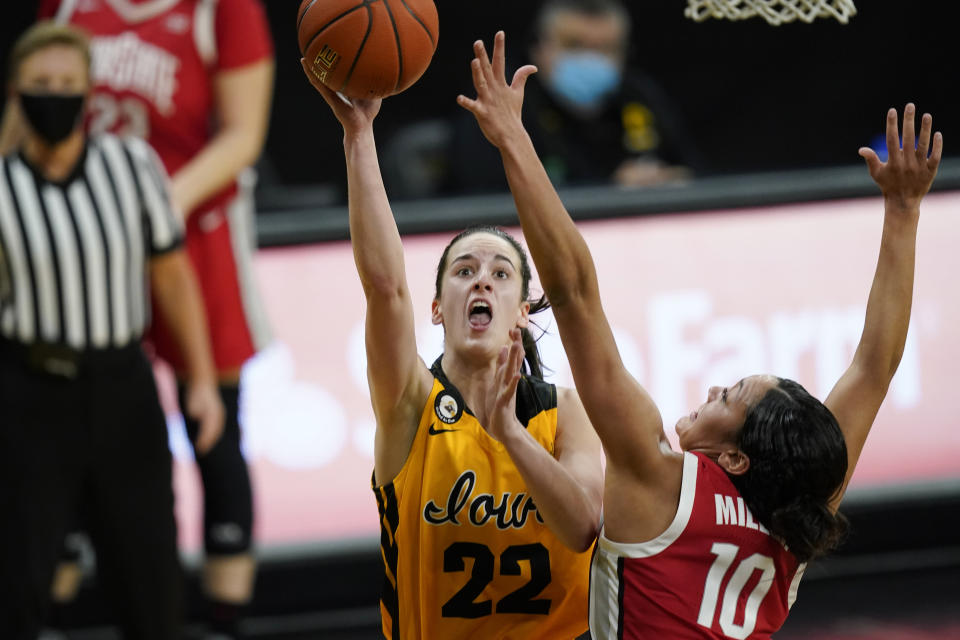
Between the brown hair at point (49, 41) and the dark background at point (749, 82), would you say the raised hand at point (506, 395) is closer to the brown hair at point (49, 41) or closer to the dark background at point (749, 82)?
the brown hair at point (49, 41)

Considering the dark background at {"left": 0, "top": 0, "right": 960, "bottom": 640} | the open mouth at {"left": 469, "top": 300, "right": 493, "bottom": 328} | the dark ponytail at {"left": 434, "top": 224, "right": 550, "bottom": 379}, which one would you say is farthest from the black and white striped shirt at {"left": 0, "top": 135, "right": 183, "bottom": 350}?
Result: the dark background at {"left": 0, "top": 0, "right": 960, "bottom": 640}

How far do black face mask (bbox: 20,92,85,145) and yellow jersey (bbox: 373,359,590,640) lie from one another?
2.19 meters

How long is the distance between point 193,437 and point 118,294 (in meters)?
0.77

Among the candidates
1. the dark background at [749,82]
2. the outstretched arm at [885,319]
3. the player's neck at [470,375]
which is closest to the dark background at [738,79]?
the dark background at [749,82]

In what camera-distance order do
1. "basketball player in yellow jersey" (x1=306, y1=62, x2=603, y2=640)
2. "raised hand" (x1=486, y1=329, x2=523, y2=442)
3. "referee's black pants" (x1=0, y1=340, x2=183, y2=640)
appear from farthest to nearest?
"referee's black pants" (x1=0, y1=340, x2=183, y2=640), "basketball player in yellow jersey" (x1=306, y1=62, x2=603, y2=640), "raised hand" (x1=486, y1=329, x2=523, y2=442)

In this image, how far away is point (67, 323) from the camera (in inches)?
193

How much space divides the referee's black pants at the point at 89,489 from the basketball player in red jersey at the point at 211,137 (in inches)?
23.8

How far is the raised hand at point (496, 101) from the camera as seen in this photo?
2791mm

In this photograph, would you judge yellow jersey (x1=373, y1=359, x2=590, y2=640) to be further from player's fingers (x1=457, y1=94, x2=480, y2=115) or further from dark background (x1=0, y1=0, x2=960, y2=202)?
dark background (x1=0, y1=0, x2=960, y2=202)

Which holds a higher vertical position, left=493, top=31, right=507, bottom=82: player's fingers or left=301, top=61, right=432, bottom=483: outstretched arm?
left=493, top=31, right=507, bottom=82: player's fingers

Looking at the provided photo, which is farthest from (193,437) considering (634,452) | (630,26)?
(630,26)

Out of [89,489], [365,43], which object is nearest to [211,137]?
[89,489]

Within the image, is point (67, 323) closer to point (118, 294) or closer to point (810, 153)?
point (118, 294)

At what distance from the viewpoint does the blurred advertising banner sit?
611cm
